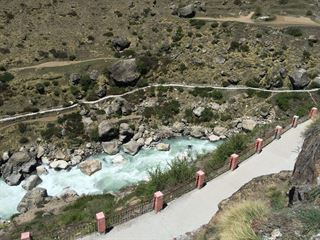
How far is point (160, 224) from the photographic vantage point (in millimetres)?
26438

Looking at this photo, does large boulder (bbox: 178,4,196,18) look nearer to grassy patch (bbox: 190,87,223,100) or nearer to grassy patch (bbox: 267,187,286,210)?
grassy patch (bbox: 190,87,223,100)

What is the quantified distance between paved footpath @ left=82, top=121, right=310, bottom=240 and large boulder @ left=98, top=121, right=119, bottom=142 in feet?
70.5

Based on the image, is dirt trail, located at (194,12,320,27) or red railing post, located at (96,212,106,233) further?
dirt trail, located at (194,12,320,27)

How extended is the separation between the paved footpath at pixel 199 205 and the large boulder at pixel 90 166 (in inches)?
770

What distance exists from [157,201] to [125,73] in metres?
34.5

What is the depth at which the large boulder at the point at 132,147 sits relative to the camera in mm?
50562

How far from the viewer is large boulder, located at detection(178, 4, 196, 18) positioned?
233 ft

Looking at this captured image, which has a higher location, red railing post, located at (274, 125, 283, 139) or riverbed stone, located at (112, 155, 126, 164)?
red railing post, located at (274, 125, 283, 139)

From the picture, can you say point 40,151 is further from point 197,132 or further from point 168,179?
point 168,179

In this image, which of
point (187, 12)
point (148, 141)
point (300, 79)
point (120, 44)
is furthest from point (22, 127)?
point (300, 79)

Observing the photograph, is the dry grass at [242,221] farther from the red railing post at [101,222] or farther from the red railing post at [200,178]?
the red railing post at [200,178]

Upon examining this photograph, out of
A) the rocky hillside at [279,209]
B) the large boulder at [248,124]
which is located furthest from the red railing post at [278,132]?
the large boulder at [248,124]

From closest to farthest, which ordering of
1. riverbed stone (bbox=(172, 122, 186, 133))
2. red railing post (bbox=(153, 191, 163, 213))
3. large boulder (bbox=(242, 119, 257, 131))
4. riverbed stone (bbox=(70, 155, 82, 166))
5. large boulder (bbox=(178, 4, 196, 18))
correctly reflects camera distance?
red railing post (bbox=(153, 191, 163, 213)) < riverbed stone (bbox=(70, 155, 82, 166)) < large boulder (bbox=(242, 119, 257, 131)) < riverbed stone (bbox=(172, 122, 186, 133)) < large boulder (bbox=(178, 4, 196, 18))

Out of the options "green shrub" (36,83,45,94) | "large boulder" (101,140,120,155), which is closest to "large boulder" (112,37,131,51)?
"green shrub" (36,83,45,94)
